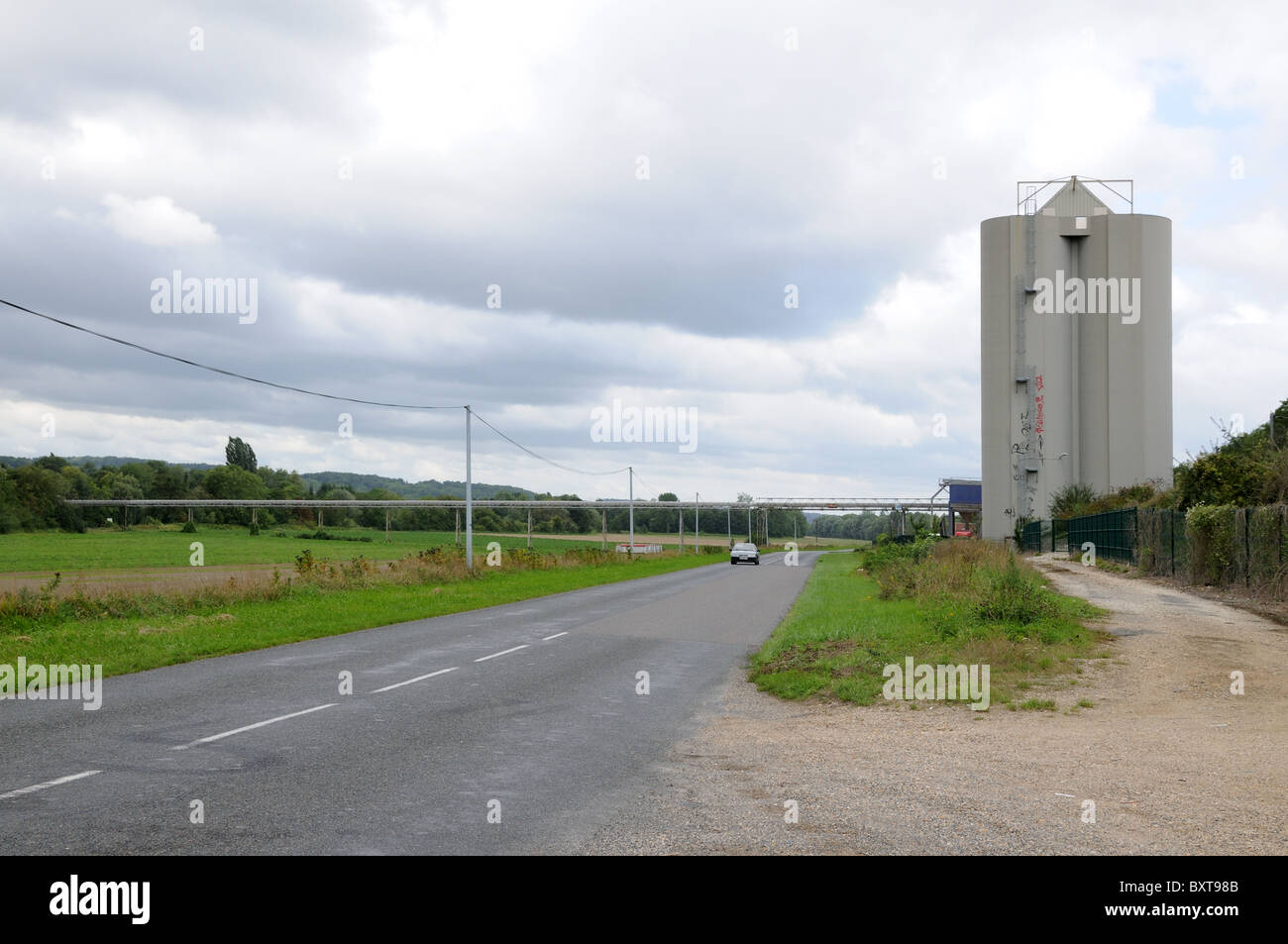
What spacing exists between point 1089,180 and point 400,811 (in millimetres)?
74406

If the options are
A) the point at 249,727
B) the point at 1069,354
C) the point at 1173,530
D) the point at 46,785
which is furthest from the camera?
the point at 1069,354

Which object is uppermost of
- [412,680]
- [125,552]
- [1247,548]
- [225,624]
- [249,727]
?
[1247,548]

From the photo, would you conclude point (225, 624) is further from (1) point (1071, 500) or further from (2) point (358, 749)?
(1) point (1071, 500)

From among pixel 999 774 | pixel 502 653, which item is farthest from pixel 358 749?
pixel 502 653

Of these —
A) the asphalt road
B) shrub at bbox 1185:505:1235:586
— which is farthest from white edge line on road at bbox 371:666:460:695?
shrub at bbox 1185:505:1235:586

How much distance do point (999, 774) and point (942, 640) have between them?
7.10 m

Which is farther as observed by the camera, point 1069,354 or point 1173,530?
point 1069,354

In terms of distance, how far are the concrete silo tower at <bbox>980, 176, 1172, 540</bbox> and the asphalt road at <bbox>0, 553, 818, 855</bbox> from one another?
2123 inches

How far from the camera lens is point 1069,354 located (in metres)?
67.5

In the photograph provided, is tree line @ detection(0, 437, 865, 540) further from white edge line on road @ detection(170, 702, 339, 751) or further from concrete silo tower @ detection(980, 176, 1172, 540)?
white edge line on road @ detection(170, 702, 339, 751)

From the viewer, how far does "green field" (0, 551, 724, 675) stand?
1606 cm
